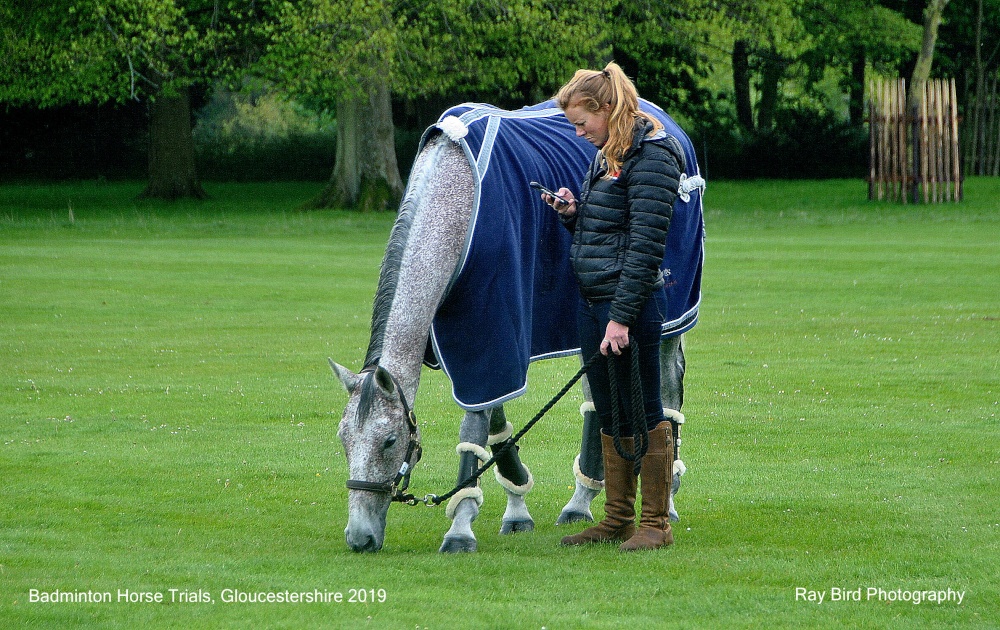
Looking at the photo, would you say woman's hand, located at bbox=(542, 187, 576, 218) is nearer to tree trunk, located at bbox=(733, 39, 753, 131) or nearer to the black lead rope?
the black lead rope

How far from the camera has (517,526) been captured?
21.6 ft

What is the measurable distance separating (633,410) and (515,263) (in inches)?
36.1

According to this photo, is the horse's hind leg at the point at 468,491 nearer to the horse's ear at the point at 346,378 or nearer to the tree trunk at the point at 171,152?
the horse's ear at the point at 346,378

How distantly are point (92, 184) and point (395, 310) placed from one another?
4076 centimetres

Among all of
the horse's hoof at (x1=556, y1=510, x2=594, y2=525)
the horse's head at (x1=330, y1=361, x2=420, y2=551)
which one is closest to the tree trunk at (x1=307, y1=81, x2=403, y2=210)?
the horse's hoof at (x1=556, y1=510, x2=594, y2=525)

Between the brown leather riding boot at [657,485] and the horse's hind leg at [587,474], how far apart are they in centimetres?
77

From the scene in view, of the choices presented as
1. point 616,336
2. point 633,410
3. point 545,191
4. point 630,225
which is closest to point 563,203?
point 545,191

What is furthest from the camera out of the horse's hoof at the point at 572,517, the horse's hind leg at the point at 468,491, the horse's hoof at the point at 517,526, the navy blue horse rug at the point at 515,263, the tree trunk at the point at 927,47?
the tree trunk at the point at 927,47

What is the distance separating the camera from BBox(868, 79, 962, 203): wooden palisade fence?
30.5 metres

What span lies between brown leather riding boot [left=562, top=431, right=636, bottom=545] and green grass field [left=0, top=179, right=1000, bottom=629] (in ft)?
0.45

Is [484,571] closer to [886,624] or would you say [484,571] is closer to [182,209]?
[886,624]

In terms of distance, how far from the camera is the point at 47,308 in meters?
16.2

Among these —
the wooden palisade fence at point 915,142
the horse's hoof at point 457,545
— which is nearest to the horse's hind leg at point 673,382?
the horse's hoof at point 457,545

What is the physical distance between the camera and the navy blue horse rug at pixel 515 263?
6.10 meters
